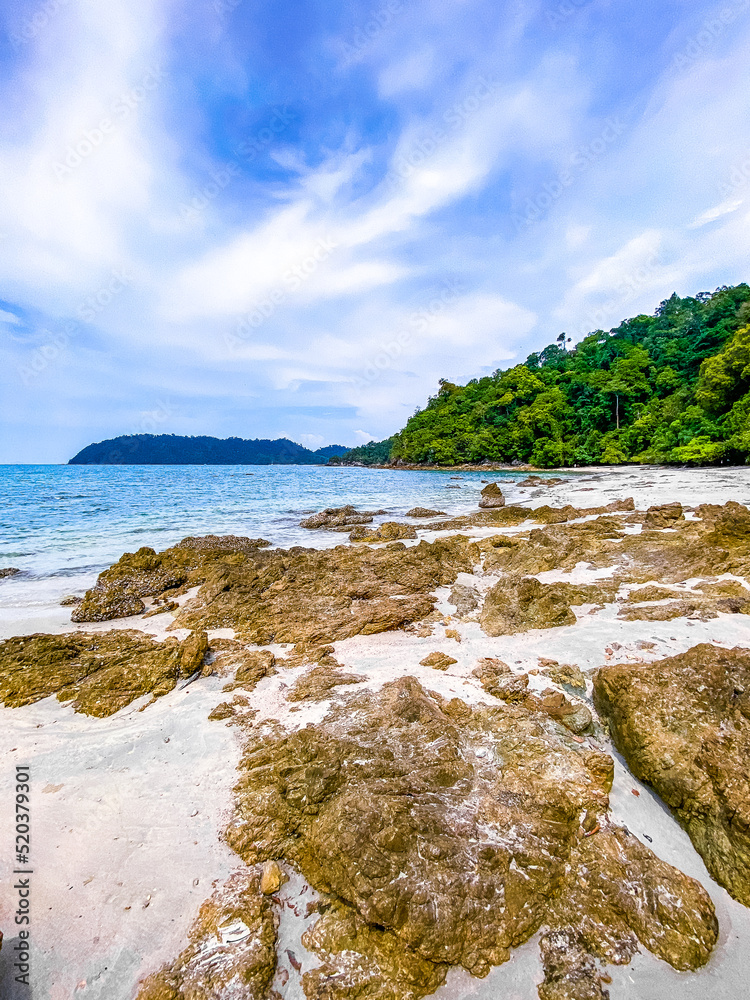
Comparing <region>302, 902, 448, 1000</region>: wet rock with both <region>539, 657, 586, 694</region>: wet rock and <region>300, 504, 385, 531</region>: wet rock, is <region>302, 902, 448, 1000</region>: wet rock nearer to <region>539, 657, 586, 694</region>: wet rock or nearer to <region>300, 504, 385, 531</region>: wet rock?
<region>539, 657, 586, 694</region>: wet rock

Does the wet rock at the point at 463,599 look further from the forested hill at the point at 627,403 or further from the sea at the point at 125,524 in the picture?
the forested hill at the point at 627,403

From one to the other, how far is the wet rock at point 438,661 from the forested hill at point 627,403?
40.3 metres

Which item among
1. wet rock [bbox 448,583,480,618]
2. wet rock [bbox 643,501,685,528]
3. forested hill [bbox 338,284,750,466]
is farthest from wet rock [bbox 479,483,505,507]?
forested hill [bbox 338,284,750,466]

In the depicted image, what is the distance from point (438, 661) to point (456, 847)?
2653mm

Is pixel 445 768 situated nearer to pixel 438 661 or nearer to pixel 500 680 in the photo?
pixel 500 680

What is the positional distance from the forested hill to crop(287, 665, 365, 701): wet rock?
1634 inches

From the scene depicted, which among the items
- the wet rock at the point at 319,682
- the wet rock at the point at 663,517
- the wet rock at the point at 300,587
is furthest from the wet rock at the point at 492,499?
the wet rock at the point at 319,682

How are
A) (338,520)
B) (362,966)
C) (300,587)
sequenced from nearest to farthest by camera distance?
(362,966)
(300,587)
(338,520)

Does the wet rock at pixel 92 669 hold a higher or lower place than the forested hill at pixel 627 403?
lower

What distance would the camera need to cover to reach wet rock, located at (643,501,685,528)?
11109mm

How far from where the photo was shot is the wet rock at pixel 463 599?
7.02 m

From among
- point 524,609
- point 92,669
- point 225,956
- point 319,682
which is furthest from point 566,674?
point 92,669

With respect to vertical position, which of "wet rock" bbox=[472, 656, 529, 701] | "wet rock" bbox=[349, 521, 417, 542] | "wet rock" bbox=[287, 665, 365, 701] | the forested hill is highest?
the forested hill

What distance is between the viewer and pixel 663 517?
37.3 feet
